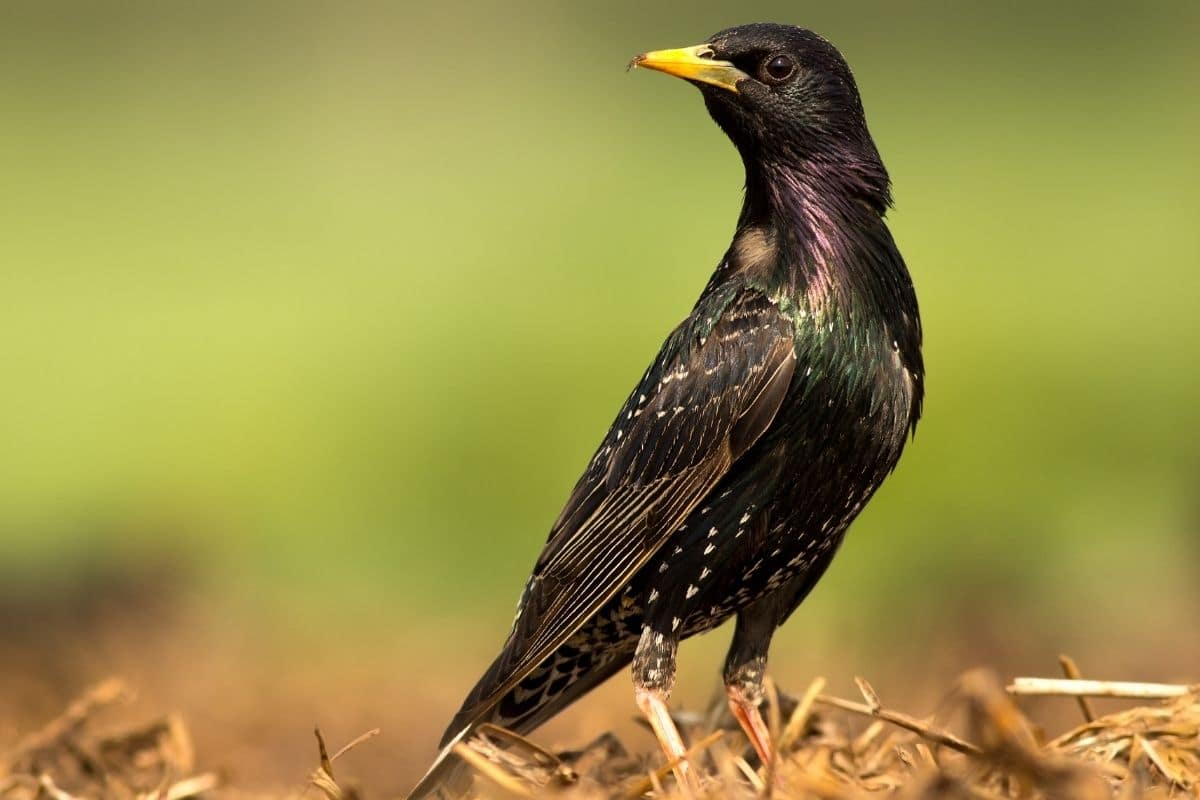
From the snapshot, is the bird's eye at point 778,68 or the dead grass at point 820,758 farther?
the bird's eye at point 778,68

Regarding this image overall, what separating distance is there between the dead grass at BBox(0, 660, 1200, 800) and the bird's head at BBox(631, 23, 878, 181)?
1.46 m

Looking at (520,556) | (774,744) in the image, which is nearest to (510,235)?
(520,556)

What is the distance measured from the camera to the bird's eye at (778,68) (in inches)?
188

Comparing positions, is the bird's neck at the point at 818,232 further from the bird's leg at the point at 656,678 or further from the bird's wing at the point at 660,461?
the bird's leg at the point at 656,678

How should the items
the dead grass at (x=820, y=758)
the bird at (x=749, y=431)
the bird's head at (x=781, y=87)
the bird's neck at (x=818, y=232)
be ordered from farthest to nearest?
the bird's head at (x=781, y=87) → the bird's neck at (x=818, y=232) → the bird at (x=749, y=431) → the dead grass at (x=820, y=758)

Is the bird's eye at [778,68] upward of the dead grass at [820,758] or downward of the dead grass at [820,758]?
upward

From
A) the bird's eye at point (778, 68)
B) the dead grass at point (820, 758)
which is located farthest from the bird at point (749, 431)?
the dead grass at point (820, 758)

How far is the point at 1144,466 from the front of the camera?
945 centimetres

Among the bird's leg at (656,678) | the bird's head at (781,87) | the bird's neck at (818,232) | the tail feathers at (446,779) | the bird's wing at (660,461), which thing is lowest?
the tail feathers at (446,779)

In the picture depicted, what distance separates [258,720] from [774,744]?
12.5ft

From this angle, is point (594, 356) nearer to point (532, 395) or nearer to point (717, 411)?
point (532, 395)

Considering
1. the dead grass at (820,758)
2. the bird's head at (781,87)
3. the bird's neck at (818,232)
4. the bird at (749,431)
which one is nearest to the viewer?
the dead grass at (820,758)

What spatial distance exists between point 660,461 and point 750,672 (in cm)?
64

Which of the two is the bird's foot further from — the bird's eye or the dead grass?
the bird's eye
